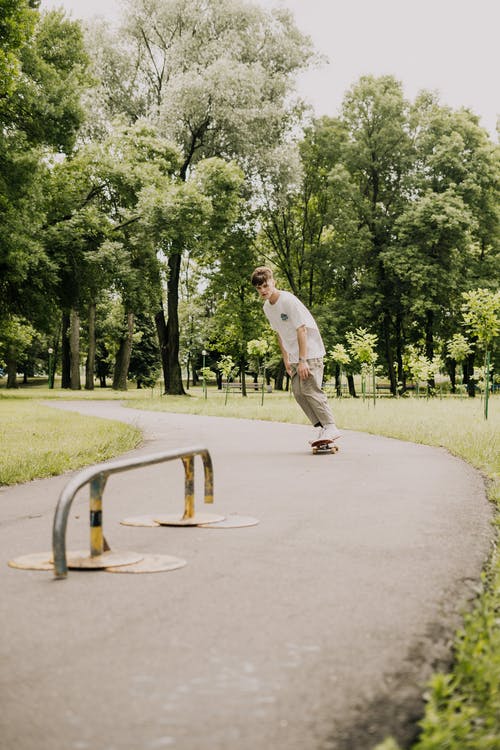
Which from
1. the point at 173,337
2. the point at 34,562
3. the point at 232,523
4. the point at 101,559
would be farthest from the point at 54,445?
the point at 173,337

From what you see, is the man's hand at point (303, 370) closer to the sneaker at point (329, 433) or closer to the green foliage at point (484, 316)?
the sneaker at point (329, 433)

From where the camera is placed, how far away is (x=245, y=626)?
2.86 meters

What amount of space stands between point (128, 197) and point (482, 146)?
62.0 feet

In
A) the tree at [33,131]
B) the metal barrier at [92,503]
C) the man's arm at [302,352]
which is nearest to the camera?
the metal barrier at [92,503]

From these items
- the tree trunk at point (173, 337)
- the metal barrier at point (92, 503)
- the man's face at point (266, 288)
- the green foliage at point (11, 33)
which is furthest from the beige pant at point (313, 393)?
the tree trunk at point (173, 337)

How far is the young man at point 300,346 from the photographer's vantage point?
8938 mm

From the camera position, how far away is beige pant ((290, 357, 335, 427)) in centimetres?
902

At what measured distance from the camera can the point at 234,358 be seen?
3841 centimetres

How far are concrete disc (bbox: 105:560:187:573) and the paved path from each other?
0.06 metres

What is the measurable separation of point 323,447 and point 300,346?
1.27 m

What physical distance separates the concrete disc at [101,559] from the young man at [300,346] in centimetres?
516

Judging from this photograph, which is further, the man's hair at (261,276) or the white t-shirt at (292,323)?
the white t-shirt at (292,323)

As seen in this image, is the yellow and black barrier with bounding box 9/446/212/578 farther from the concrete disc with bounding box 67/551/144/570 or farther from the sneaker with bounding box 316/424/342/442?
the sneaker with bounding box 316/424/342/442

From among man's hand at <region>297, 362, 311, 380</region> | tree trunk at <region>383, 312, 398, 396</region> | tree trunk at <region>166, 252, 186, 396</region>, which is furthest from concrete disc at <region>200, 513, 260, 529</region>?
tree trunk at <region>383, 312, 398, 396</region>
